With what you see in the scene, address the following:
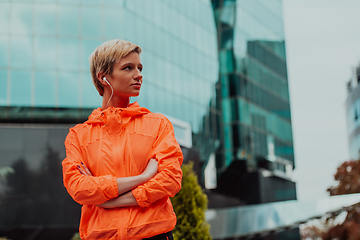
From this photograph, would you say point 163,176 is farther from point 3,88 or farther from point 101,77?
point 3,88

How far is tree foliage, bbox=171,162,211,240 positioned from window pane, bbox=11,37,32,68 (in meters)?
12.3

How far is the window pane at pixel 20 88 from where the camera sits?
17188mm

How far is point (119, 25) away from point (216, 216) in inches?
376

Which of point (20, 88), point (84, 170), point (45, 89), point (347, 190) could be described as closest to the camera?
point (84, 170)

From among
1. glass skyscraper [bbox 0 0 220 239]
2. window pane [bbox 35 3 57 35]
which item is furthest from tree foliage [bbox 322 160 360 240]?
window pane [bbox 35 3 57 35]

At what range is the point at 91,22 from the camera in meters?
18.5

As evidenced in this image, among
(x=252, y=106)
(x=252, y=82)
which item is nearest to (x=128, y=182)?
(x=252, y=106)

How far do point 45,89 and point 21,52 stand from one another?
6.02ft

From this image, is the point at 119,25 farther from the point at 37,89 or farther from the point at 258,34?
the point at 258,34

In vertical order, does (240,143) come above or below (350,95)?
below

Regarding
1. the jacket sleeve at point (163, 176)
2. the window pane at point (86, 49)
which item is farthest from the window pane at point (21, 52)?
the jacket sleeve at point (163, 176)

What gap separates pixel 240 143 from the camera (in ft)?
94.6

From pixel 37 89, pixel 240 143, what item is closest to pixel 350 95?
pixel 240 143

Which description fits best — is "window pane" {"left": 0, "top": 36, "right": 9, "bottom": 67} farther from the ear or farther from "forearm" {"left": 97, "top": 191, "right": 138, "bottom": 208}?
"forearm" {"left": 97, "top": 191, "right": 138, "bottom": 208}
